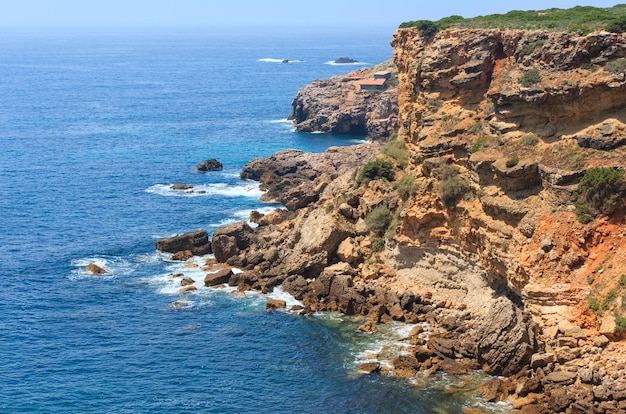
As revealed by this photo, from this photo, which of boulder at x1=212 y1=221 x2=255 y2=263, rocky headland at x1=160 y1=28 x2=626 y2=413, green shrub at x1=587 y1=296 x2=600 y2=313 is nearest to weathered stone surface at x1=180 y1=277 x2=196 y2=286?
rocky headland at x1=160 y1=28 x2=626 y2=413

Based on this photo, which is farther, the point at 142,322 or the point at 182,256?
the point at 182,256

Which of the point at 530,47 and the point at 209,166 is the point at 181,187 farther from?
the point at 530,47

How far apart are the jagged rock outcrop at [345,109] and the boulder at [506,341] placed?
278 ft

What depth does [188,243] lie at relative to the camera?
3322 inches

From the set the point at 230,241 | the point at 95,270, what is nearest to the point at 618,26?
the point at 230,241

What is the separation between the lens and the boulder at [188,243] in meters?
84.1

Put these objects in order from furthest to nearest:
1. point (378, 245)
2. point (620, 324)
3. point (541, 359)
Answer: point (378, 245) → point (541, 359) → point (620, 324)

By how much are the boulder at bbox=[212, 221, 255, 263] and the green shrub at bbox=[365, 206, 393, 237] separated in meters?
13.5

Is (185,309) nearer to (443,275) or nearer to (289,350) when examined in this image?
(289,350)

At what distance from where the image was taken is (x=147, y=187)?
111875 mm

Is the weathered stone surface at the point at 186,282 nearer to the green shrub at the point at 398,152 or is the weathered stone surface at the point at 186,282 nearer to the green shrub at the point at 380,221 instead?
the green shrub at the point at 380,221

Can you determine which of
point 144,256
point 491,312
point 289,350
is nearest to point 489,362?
point 491,312

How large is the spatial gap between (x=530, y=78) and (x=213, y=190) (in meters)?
56.0

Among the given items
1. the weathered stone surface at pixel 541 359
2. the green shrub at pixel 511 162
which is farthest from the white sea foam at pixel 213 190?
the weathered stone surface at pixel 541 359
